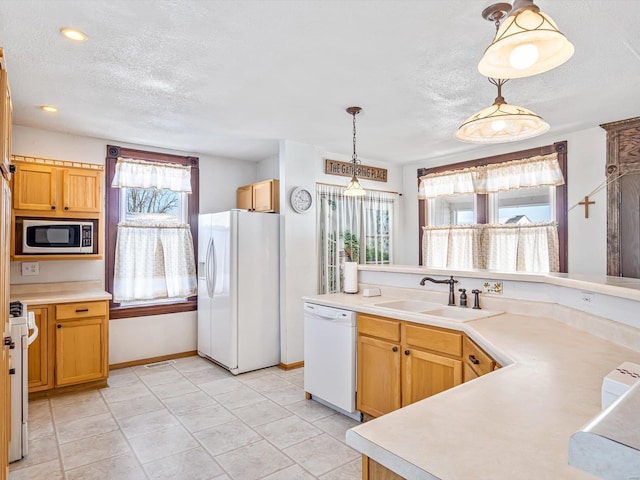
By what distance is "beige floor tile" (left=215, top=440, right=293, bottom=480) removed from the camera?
233cm

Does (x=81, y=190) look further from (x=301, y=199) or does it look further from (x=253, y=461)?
(x=253, y=461)

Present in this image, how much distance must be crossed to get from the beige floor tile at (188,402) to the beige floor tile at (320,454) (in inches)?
42.3

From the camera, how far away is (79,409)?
10.6ft

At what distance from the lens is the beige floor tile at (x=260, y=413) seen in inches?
119

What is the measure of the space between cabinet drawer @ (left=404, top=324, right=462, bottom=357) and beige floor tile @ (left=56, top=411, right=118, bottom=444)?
7.52ft

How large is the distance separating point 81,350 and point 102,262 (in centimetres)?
103

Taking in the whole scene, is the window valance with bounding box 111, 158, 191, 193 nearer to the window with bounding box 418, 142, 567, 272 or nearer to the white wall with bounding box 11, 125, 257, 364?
the white wall with bounding box 11, 125, 257, 364

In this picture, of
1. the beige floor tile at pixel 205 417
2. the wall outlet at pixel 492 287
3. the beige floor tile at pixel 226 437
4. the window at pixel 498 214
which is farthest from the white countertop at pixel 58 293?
the window at pixel 498 214

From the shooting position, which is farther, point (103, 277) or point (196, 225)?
point (196, 225)

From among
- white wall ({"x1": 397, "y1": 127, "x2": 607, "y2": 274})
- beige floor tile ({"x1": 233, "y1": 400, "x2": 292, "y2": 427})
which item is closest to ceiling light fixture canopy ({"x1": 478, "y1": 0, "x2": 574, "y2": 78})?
beige floor tile ({"x1": 233, "y1": 400, "x2": 292, "y2": 427})

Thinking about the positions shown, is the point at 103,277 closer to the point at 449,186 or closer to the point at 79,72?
the point at 79,72

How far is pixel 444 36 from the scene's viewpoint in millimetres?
2174

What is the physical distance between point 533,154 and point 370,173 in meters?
1.97

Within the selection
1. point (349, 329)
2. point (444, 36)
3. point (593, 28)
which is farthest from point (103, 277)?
point (593, 28)
